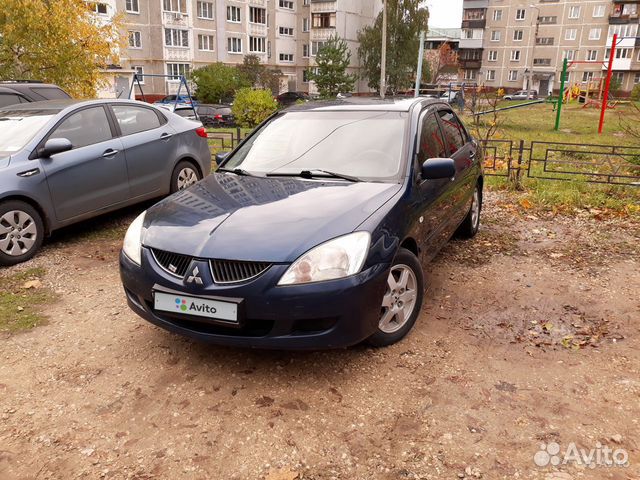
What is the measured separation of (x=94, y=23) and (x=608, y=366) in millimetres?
15840

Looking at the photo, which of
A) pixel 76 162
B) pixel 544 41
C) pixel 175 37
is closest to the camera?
pixel 76 162

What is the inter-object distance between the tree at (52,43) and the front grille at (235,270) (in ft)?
41.8

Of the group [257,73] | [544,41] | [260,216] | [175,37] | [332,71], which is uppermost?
[544,41]

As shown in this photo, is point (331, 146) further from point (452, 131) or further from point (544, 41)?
point (544, 41)

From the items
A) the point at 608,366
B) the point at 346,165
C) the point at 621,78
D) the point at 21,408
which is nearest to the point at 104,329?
the point at 21,408

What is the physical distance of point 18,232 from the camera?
534 centimetres

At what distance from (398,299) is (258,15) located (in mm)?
56007

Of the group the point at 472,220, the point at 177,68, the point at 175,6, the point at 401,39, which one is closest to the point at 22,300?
the point at 472,220

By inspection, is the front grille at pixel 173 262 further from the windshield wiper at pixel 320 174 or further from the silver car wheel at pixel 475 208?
the silver car wheel at pixel 475 208

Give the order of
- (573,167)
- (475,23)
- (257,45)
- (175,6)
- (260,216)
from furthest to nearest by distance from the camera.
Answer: (475,23) → (257,45) → (175,6) → (573,167) → (260,216)

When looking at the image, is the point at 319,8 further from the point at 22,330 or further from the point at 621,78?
the point at 22,330

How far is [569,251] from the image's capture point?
5.76m

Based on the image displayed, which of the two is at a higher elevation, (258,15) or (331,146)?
(258,15)

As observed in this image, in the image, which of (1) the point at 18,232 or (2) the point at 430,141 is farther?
(1) the point at 18,232
